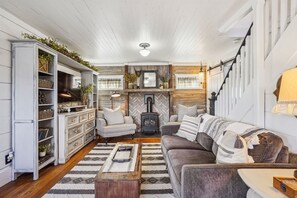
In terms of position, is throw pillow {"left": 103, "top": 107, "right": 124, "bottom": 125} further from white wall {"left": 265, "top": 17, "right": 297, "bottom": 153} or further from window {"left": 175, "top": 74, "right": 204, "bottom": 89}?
white wall {"left": 265, "top": 17, "right": 297, "bottom": 153}

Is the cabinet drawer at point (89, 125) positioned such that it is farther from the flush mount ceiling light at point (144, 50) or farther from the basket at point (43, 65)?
the flush mount ceiling light at point (144, 50)

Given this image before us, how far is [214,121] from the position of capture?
9.44 feet

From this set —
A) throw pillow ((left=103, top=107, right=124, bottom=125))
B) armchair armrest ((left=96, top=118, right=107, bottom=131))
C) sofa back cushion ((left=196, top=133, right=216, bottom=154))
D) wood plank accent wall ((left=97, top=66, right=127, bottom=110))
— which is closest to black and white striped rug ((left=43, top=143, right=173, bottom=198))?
sofa back cushion ((left=196, top=133, right=216, bottom=154))

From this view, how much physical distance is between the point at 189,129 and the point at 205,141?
550 millimetres

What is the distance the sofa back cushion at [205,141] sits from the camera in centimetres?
268

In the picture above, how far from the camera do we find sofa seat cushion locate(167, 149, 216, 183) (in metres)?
2.04

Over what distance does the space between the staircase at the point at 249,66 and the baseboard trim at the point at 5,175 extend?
10.9ft

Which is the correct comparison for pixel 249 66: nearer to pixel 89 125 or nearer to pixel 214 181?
pixel 214 181

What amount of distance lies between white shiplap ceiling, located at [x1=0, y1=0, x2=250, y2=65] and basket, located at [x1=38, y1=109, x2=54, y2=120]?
56.2 inches

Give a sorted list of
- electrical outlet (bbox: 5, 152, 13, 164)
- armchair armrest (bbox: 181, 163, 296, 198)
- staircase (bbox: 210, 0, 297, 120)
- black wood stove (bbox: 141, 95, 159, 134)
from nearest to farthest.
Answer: armchair armrest (bbox: 181, 163, 296, 198)
staircase (bbox: 210, 0, 297, 120)
electrical outlet (bbox: 5, 152, 13, 164)
black wood stove (bbox: 141, 95, 159, 134)

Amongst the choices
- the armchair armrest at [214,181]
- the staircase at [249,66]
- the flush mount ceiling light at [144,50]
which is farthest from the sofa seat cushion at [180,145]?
the flush mount ceiling light at [144,50]

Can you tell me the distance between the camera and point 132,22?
10.1 feet

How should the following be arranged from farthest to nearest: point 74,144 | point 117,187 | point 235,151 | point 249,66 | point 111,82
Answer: point 111,82
point 74,144
point 249,66
point 117,187
point 235,151

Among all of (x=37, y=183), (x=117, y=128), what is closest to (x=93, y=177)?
(x=37, y=183)
